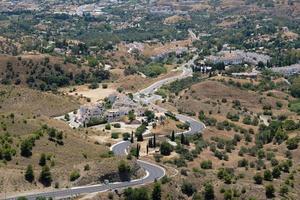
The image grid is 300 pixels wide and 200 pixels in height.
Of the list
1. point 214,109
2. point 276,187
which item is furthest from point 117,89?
point 276,187

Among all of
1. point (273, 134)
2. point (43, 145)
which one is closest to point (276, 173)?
point (273, 134)

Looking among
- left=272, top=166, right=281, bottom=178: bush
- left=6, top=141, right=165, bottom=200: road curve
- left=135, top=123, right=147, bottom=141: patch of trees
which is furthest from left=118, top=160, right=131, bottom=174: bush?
left=135, top=123, right=147, bottom=141: patch of trees

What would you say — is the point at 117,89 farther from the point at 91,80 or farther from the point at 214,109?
the point at 214,109

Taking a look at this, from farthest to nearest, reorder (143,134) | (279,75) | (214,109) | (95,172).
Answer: (279,75), (214,109), (143,134), (95,172)

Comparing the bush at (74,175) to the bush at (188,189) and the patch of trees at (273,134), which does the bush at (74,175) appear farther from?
the patch of trees at (273,134)

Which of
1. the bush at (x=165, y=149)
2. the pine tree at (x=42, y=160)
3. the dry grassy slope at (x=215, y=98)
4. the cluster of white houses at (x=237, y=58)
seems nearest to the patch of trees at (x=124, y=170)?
the pine tree at (x=42, y=160)

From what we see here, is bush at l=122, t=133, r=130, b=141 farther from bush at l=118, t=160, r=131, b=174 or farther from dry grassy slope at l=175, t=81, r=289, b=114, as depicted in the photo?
dry grassy slope at l=175, t=81, r=289, b=114
